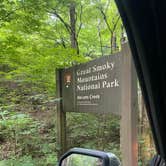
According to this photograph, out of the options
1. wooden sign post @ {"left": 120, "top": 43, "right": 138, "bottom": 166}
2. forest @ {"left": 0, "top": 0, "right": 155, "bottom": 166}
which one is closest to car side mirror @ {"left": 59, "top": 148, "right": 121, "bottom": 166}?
wooden sign post @ {"left": 120, "top": 43, "right": 138, "bottom": 166}

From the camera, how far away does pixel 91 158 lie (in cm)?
136

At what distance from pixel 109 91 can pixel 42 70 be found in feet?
7.97

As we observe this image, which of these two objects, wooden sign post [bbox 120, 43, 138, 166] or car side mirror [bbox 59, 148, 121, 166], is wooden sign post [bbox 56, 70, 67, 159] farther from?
car side mirror [bbox 59, 148, 121, 166]

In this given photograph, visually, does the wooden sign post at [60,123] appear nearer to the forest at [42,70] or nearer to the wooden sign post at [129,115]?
the forest at [42,70]

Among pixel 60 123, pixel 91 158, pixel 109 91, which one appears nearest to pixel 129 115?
pixel 109 91

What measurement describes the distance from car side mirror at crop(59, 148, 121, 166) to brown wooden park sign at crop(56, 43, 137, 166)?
52.5 inches

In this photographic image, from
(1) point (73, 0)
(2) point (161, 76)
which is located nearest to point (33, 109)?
(1) point (73, 0)

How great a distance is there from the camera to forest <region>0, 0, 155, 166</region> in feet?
16.1

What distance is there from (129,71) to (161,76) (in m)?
2.00

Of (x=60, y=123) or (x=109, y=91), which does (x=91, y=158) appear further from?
(x=60, y=123)

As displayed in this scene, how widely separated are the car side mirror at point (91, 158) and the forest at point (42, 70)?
9.60 ft

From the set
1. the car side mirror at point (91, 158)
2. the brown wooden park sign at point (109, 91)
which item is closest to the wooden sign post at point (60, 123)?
the brown wooden park sign at point (109, 91)

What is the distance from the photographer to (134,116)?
2.83 m

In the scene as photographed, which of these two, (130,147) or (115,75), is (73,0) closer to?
(115,75)
